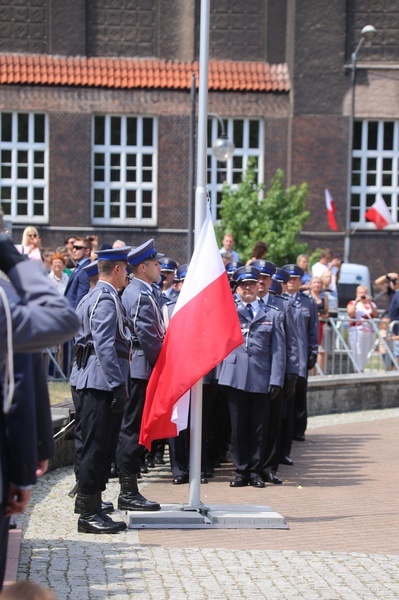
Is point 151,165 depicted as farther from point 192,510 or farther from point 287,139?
point 192,510

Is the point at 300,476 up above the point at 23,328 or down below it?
below

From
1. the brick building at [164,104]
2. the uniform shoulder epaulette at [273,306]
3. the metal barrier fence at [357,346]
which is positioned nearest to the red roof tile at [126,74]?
the brick building at [164,104]

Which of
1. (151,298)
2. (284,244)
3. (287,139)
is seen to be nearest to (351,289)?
(284,244)

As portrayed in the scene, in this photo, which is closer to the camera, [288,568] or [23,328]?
[23,328]

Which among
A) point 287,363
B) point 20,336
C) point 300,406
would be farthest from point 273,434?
point 20,336

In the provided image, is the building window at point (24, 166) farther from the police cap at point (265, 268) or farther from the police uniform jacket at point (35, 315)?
the police uniform jacket at point (35, 315)

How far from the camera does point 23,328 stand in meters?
4.35

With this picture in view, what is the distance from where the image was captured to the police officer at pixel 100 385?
8.93 meters

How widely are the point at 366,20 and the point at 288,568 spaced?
35625mm

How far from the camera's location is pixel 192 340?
959cm

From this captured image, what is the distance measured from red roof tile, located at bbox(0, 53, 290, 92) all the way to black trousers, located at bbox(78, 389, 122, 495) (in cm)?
3242

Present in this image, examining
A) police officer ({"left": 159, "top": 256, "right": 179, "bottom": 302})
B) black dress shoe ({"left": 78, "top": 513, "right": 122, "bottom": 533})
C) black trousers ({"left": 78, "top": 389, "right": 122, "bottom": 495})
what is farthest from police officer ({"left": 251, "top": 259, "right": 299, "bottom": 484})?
black trousers ({"left": 78, "top": 389, "right": 122, "bottom": 495})

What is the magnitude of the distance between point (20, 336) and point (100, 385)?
4.56 meters

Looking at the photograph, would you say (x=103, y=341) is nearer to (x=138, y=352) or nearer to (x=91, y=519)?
(x=91, y=519)
